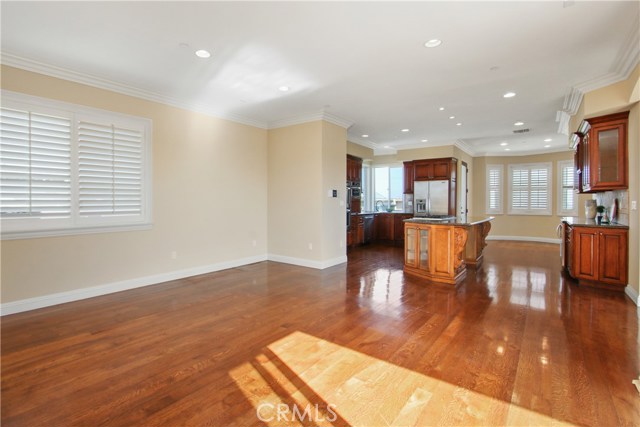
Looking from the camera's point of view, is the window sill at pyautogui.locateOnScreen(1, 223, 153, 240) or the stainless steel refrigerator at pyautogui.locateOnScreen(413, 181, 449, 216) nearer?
the window sill at pyautogui.locateOnScreen(1, 223, 153, 240)

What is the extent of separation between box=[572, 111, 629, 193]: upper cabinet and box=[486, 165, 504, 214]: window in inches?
223

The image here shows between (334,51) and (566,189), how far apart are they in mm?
9232

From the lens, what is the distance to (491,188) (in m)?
10.2

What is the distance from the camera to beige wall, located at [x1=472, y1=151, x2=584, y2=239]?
30.5 ft

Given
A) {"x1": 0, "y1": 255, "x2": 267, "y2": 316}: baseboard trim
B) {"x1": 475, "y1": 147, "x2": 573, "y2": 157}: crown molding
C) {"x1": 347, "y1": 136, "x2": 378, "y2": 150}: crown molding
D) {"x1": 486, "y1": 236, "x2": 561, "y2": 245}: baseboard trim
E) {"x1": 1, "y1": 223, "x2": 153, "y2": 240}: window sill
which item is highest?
{"x1": 347, "y1": 136, "x2": 378, "y2": 150}: crown molding

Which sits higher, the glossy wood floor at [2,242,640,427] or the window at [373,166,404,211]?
the window at [373,166,404,211]

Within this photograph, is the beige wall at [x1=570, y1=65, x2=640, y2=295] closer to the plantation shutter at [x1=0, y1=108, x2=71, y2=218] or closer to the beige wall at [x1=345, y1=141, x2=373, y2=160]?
the beige wall at [x1=345, y1=141, x2=373, y2=160]

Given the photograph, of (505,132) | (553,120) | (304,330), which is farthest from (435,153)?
(304,330)

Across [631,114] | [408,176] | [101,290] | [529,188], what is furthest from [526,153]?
[101,290]

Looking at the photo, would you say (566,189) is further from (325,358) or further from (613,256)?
(325,358)

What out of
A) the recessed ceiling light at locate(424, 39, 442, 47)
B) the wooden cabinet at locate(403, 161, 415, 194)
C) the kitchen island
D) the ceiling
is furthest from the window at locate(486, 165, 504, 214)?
the recessed ceiling light at locate(424, 39, 442, 47)

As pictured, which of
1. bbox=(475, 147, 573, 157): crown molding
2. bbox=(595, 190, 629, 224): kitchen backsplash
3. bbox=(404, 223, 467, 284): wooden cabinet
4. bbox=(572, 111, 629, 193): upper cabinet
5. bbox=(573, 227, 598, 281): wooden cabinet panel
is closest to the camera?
bbox=(572, 111, 629, 193): upper cabinet

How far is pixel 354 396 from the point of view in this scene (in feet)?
6.47

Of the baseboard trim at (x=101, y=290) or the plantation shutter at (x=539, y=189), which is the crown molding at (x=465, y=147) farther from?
the baseboard trim at (x=101, y=290)
